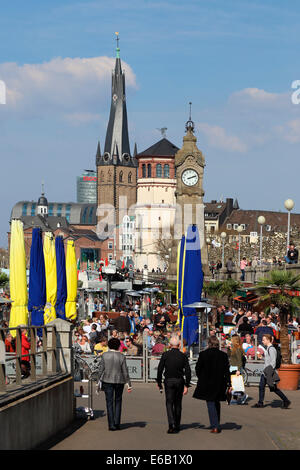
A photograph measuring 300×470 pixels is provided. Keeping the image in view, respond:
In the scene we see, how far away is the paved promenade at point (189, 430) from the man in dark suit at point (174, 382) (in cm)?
23

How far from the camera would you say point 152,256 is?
137 m

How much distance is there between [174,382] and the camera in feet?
41.0

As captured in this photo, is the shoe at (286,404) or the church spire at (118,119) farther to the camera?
the church spire at (118,119)

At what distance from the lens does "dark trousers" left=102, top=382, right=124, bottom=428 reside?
1260 centimetres

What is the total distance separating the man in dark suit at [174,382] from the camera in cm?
1244

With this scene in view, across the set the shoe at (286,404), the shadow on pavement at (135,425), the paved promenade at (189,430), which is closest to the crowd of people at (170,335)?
the shoe at (286,404)

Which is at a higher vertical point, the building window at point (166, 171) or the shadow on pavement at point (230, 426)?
the building window at point (166, 171)

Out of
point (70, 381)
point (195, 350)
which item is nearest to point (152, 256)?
point (195, 350)

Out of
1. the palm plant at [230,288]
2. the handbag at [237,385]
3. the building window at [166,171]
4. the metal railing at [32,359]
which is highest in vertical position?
the building window at [166,171]

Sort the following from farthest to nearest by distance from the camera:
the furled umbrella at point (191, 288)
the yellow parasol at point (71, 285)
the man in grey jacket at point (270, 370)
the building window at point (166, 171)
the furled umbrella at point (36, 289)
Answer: the building window at point (166, 171) < the yellow parasol at point (71, 285) < the furled umbrella at point (36, 289) < the furled umbrella at point (191, 288) < the man in grey jacket at point (270, 370)

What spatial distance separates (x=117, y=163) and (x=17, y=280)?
6680 inches

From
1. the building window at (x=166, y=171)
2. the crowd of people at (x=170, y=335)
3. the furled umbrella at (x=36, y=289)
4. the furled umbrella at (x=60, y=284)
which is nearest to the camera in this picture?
the crowd of people at (x=170, y=335)

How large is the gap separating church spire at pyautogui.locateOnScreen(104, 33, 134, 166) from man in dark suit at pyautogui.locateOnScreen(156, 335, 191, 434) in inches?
6707

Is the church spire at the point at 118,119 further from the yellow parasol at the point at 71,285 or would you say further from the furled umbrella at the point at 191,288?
the furled umbrella at the point at 191,288
